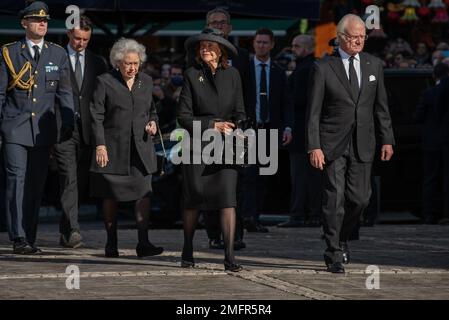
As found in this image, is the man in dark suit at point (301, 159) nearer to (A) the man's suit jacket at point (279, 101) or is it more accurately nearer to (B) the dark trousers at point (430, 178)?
(A) the man's suit jacket at point (279, 101)

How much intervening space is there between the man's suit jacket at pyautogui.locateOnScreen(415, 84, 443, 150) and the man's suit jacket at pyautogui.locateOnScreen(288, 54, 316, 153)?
1786 millimetres

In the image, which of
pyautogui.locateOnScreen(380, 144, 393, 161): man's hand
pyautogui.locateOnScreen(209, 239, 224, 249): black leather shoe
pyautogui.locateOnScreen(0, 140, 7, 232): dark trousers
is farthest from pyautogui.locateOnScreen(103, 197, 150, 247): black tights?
pyautogui.locateOnScreen(0, 140, 7, 232): dark trousers

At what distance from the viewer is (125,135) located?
12.9 meters

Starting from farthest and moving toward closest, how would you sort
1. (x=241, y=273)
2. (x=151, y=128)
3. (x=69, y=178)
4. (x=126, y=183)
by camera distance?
(x=69, y=178)
(x=126, y=183)
(x=151, y=128)
(x=241, y=273)

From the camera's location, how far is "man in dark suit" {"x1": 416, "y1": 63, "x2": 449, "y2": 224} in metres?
18.4

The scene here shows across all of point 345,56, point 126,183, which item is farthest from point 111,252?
point 345,56

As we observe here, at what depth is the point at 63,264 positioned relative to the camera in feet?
41.1

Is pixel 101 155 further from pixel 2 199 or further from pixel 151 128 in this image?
pixel 2 199

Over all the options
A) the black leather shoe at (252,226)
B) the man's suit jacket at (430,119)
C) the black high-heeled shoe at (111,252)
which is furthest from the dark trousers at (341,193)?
the man's suit jacket at (430,119)

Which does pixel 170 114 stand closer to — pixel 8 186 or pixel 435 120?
pixel 435 120

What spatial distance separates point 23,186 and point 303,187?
15.5 ft

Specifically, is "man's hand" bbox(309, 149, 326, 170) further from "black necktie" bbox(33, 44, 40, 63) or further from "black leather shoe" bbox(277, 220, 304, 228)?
"black leather shoe" bbox(277, 220, 304, 228)

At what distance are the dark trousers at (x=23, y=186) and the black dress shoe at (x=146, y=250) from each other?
3.55 feet
